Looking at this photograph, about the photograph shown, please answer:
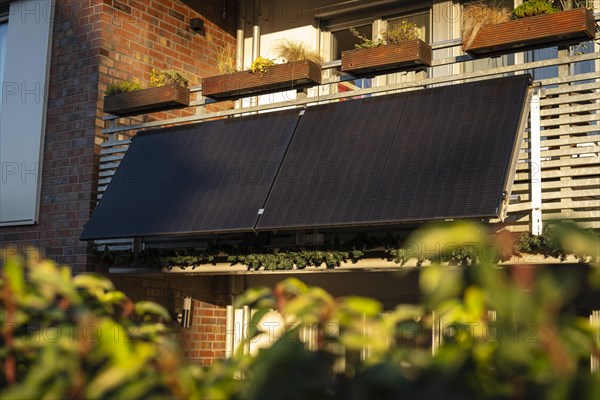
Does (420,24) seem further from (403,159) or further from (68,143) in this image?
(68,143)

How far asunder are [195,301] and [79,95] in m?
2.93

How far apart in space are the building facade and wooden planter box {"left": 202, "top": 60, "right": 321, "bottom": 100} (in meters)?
0.11

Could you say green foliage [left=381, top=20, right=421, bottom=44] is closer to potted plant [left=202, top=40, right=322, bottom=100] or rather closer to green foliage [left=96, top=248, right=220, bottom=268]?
potted plant [left=202, top=40, right=322, bottom=100]

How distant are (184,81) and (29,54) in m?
2.32

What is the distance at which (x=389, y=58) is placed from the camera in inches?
334

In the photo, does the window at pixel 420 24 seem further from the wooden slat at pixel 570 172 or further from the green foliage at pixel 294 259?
the wooden slat at pixel 570 172

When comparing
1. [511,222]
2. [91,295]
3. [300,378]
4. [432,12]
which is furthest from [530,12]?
[300,378]

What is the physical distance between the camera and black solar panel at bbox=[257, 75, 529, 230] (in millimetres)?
6969

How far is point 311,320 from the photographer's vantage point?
70.8 inches

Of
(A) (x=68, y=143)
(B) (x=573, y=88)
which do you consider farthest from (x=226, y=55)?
(B) (x=573, y=88)

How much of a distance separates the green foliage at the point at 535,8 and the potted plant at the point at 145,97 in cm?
399

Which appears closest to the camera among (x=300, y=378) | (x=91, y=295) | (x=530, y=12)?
(x=300, y=378)

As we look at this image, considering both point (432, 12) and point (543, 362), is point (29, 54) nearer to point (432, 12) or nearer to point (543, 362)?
point (432, 12)

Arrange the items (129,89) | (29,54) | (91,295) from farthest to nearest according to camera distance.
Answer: (29,54) → (129,89) → (91,295)
